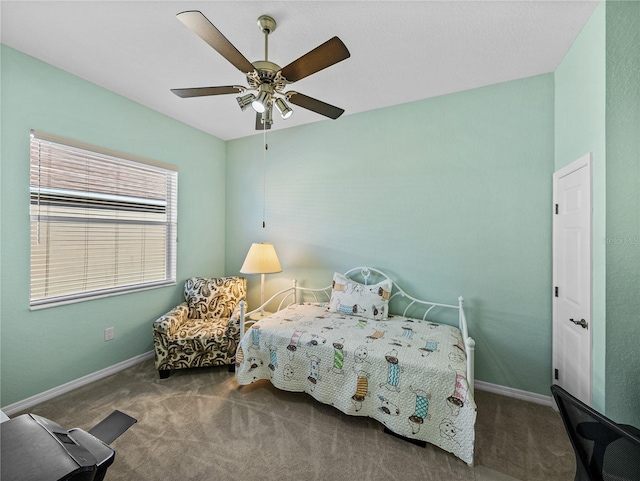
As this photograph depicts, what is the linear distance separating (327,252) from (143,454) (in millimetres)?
2298

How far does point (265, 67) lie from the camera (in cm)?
160

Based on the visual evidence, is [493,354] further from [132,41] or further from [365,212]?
[132,41]

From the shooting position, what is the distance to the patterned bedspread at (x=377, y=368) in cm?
172

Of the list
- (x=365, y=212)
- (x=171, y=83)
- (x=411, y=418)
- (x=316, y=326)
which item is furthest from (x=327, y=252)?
(x=171, y=83)

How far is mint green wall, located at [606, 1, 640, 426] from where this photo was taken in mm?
1526

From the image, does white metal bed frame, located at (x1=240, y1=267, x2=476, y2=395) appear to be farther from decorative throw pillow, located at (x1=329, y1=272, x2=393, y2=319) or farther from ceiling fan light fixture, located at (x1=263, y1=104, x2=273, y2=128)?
ceiling fan light fixture, located at (x1=263, y1=104, x2=273, y2=128)

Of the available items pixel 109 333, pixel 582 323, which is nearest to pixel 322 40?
pixel 582 323

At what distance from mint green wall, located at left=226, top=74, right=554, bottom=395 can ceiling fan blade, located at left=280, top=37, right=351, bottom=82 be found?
62.2 inches

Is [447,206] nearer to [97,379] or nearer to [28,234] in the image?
[28,234]

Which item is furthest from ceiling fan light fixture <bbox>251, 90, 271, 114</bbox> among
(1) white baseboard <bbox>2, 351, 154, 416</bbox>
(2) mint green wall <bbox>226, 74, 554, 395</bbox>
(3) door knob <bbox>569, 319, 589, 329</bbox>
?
(1) white baseboard <bbox>2, 351, 154, 416</bbox>

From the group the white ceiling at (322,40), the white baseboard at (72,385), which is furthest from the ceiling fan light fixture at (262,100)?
the white baseboard at (72,385)

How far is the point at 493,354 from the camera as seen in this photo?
2.49 m

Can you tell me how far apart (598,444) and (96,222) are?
3604 millimetres

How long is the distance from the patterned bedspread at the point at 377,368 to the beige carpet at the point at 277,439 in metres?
0.15
